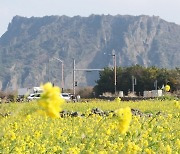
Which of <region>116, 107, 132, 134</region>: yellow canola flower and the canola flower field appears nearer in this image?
the canola flower field

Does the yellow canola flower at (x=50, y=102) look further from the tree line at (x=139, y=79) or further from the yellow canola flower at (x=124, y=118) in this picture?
the tree line at (x=139, y=79)

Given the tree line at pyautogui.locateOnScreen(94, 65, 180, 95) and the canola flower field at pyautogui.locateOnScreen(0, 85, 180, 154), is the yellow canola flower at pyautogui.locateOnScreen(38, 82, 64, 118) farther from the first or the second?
the tree line at pyautogui.locateOnScreen(94, 65, 180, 95)

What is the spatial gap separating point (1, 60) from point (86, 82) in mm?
30251

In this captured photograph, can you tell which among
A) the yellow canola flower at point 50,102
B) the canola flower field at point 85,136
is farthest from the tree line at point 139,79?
the yellow canola flower at point 50,102

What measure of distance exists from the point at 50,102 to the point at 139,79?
49950 millimetres

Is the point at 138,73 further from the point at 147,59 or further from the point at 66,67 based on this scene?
the point at 147,59

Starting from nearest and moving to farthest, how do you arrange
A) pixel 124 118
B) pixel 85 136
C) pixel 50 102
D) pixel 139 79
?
pixel 50 102 < pixel 124 118 < pixel 85 136 < pixel 139 79

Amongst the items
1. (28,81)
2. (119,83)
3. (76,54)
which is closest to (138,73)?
(119,83)

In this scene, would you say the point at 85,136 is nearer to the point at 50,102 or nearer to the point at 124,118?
the point at 124,118

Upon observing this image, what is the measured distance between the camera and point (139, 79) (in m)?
51.4

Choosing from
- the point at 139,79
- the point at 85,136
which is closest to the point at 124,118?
the point at 85,136

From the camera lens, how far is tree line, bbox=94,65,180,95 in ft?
162

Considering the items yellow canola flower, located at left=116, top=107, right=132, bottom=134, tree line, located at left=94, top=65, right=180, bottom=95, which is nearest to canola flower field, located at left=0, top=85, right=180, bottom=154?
yellow canola flower, located at left=116, top=107, right=132, bottom=134

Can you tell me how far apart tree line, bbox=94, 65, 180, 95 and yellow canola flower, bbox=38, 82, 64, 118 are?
45.8 metres
